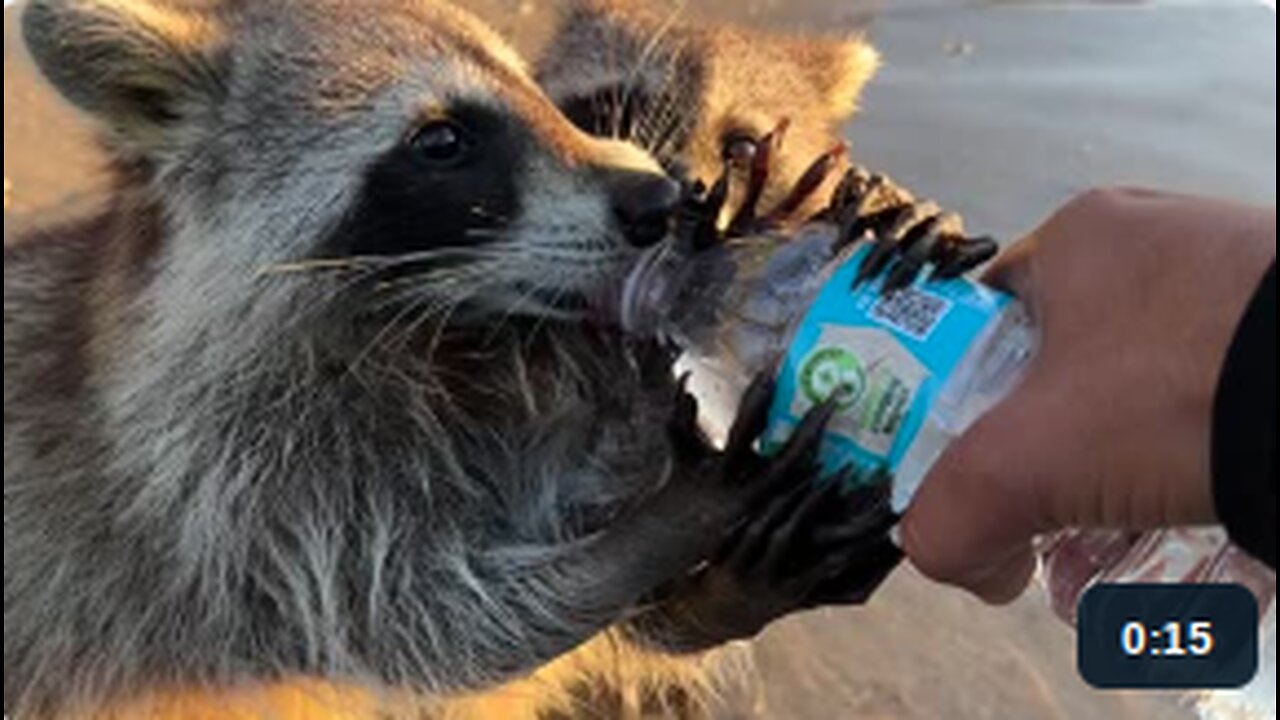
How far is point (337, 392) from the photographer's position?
102 inches

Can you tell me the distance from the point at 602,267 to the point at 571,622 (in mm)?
509

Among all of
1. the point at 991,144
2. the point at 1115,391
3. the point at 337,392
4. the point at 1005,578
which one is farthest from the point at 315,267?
the point at 991,144

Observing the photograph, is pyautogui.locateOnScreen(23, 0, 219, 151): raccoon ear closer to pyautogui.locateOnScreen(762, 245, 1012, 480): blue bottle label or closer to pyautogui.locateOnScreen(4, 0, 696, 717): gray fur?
pyautogui.locateOnScreen(4, 0, 696, 717): gray fur

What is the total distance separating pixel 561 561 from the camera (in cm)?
249

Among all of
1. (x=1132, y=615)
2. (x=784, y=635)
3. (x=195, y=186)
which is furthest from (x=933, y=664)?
(x=195, y=186)

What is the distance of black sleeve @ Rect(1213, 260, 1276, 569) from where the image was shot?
1675 millimetres

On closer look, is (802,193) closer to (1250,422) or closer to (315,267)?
(315,267)

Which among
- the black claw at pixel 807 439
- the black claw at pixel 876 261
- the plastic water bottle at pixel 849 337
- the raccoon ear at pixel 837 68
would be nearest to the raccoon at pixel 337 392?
the plastic water bottle at pixel 849 337

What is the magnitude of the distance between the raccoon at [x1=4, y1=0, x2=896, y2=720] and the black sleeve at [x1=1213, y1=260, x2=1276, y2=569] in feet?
2.63

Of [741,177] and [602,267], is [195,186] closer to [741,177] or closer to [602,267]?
[602,267]

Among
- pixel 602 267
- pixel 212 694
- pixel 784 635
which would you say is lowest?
pixel 784 635

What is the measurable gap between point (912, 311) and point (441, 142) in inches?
32.9

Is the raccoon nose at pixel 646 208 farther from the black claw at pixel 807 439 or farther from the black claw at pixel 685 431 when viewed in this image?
the black claw at pixel 807 439

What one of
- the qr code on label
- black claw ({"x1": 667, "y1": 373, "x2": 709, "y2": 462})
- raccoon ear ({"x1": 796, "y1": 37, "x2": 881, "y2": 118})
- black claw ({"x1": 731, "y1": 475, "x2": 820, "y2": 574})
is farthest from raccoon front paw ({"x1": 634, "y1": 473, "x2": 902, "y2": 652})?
raccoon ear ({"x1": 796, "y1": 37, "x2": 881, "y2": 118})
